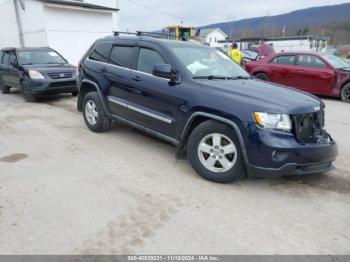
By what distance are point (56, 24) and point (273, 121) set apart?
15537 mm

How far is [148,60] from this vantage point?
16.9 ft

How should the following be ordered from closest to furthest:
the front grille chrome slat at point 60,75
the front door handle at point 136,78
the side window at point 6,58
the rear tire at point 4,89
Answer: the front door handle at point 136,78, the front grille chrome slat at point 60,75, the side window at point 6,58, the rear tire at point 4,89

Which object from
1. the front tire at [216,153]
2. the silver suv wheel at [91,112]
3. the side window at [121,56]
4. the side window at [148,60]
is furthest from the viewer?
the silver suv wheel at [91,112]

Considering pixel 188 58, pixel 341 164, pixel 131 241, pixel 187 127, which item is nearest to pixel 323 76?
pixel 341 164

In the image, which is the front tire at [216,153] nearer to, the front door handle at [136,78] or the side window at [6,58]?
the front door handle at [136,78]

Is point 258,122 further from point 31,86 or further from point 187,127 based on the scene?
point 31,86

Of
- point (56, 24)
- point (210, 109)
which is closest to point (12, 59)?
point (56, 24)

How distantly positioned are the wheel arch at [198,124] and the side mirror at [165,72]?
67cm

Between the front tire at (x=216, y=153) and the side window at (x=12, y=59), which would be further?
the side window at (x=12, y=59)

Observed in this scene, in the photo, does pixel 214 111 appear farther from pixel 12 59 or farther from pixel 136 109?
pixel 12 59

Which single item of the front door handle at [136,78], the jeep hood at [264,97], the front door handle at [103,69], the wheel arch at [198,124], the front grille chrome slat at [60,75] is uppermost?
the front door handle at [103,69]

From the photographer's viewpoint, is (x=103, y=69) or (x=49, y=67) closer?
(x=103, y=69)

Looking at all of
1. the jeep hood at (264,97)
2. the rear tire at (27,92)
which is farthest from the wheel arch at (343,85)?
the rear tire at (27,92)

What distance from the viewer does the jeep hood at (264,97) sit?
3.83 meters
